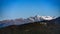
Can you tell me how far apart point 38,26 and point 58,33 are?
0.83 feet

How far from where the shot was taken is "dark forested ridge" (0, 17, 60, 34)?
6.31ft

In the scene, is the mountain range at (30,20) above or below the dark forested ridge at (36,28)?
above

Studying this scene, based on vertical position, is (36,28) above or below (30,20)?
below

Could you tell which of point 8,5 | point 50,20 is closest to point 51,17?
point 50,20

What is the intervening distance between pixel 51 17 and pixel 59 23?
0.41 ft

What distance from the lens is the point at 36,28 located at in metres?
1.94

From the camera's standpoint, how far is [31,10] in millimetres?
1945

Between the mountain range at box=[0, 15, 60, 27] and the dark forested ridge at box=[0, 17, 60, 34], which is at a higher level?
the mountain range at box=[0, 15, 60, 27]

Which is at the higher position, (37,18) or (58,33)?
(37,18)

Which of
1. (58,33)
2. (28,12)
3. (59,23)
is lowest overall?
(58,33)

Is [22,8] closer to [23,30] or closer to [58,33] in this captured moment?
[23,30]

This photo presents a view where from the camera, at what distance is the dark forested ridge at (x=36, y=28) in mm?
1923

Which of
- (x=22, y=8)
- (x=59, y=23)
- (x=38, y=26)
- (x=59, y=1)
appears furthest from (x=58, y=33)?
(x=22, y=8)

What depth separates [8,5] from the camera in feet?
6.43
